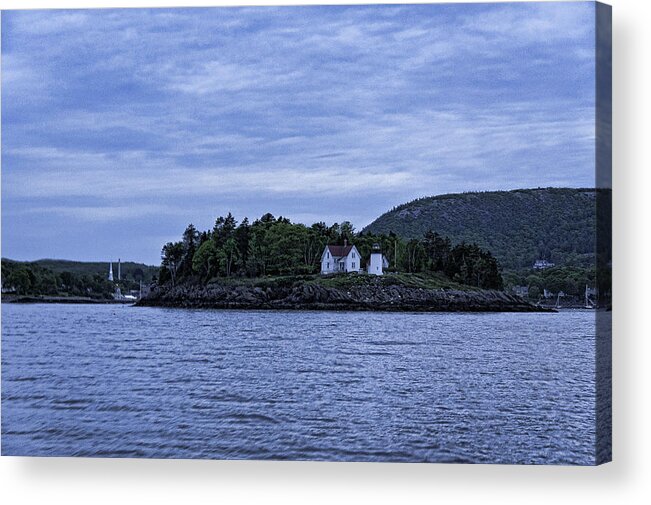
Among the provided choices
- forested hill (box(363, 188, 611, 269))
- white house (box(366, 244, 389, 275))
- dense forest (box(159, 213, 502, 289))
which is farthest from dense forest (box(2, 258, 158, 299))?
white house (box(366, 244, 389, 275))

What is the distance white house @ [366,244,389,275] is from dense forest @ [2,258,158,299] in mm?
10343

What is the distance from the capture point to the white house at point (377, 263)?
892 inches

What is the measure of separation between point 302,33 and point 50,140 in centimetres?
269

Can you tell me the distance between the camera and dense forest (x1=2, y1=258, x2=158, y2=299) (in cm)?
936

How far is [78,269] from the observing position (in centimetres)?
1027

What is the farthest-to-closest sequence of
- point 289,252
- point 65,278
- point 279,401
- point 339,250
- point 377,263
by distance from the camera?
point 377,263 → point 289,252 → point 339,250 → point 65,278 → point 279,401

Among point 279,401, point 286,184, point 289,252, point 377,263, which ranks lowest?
point 279,401

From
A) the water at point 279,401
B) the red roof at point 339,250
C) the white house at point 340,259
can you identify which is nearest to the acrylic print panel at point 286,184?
the water at point 279,401

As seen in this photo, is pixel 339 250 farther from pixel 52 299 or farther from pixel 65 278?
pixel 65 278

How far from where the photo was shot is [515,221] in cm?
1323

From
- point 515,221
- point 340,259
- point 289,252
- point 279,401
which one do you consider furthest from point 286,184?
point 340,259

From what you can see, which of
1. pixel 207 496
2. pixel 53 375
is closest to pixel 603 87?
pixel 207 496

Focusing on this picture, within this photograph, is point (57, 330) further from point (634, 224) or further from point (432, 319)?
point (432, 319)

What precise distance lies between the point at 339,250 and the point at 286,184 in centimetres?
1050
